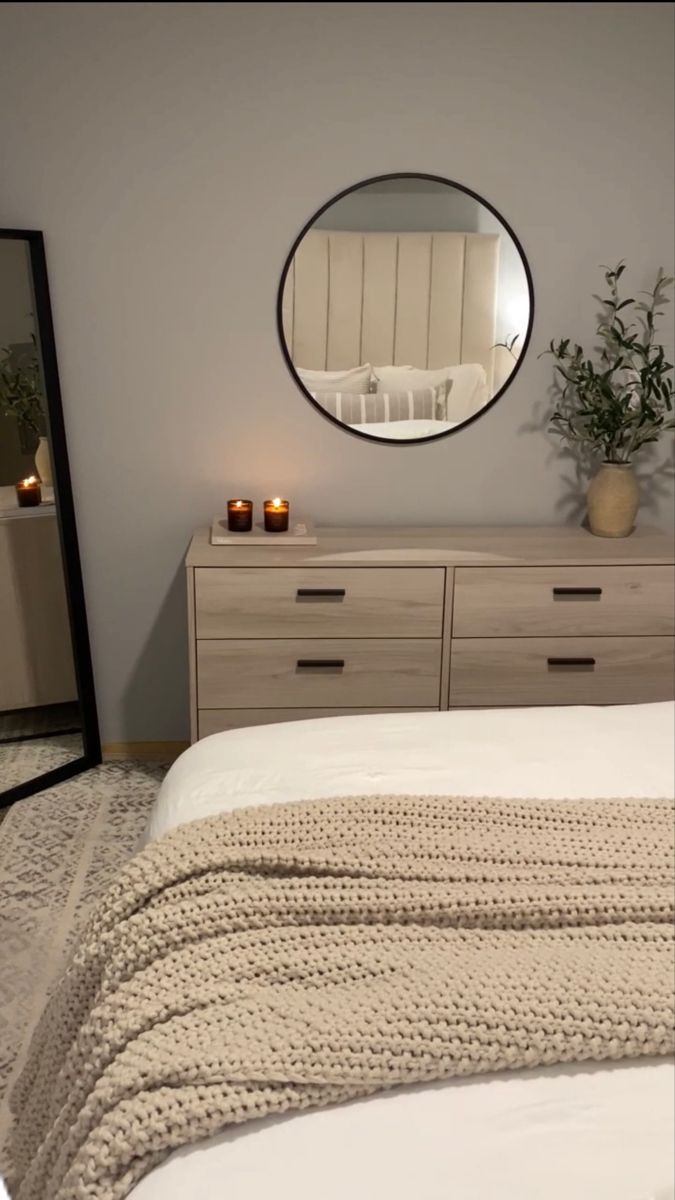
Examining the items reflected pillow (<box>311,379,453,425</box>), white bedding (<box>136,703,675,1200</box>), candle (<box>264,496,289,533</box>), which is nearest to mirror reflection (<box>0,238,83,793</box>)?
candle (<box>264,496,289,533</box>)

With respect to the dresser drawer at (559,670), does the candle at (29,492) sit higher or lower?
higher

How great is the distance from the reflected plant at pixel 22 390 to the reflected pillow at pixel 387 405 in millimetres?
722

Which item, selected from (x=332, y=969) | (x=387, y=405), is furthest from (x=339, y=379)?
(x=332, y=969)

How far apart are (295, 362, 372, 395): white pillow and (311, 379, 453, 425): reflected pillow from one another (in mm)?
18

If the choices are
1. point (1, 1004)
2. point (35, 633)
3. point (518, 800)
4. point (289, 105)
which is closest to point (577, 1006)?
point (518, 800)

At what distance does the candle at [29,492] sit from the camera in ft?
7.98

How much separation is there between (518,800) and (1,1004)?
1110 millimetres

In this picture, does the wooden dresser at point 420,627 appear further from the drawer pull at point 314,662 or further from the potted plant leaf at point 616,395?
the potted plant leaf at point 616,395

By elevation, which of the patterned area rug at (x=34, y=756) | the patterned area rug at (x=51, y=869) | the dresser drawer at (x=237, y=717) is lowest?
the patterned area rug at (x=51, y=869)

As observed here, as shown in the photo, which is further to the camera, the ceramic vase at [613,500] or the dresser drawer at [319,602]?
the ceramic vase at [613,500]

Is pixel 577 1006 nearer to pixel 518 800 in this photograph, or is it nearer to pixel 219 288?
pixel 518 800

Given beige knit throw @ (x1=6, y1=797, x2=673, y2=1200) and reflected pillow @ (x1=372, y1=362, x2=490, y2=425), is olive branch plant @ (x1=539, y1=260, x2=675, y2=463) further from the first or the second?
beige knit throw @ (x1=6, y1=797, x2=673, y2=1200)

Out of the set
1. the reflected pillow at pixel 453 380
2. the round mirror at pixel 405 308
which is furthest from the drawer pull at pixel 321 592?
the reflected pillow at pixel 453 380

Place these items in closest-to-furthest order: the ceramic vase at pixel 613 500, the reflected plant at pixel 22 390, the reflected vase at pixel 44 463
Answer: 1. the reflected plant at pixel 22 390
2. the reflected vase at pixel 44 463
3. the ceramic vase at pixel 613 500
